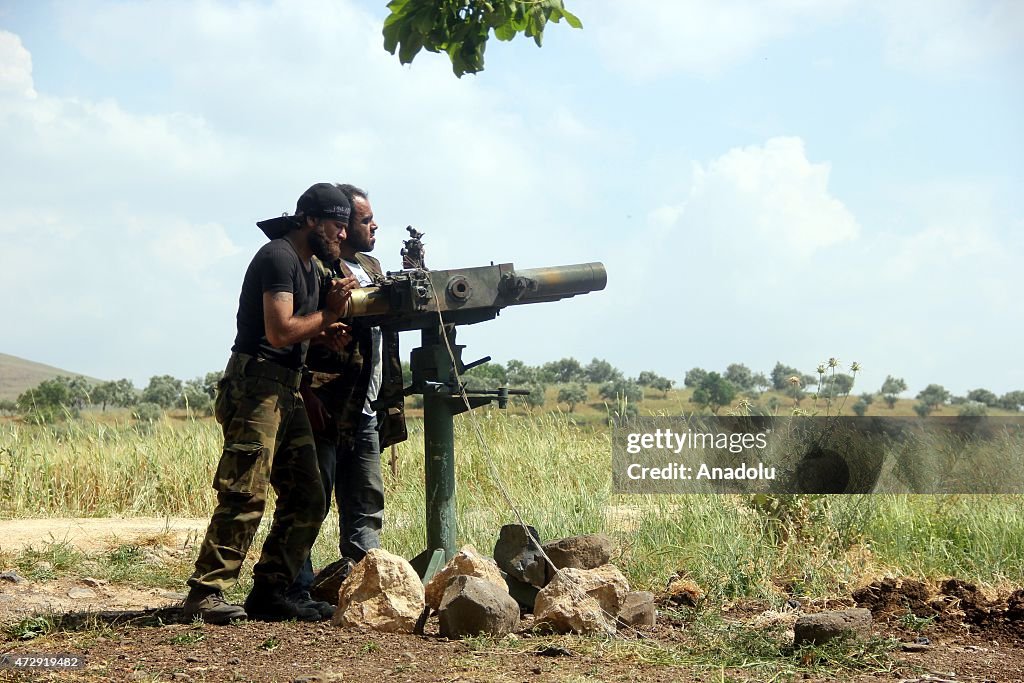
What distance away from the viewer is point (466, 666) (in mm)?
4266

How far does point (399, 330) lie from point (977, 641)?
3.31 m

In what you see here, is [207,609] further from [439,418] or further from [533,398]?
[533,398]

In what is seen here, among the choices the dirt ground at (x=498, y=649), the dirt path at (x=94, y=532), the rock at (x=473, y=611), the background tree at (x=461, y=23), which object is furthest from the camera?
the dirt path at (x=94, y=532)

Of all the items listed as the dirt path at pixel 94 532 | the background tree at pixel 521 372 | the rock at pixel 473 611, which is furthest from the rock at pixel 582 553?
the background tree at pixel 521 372

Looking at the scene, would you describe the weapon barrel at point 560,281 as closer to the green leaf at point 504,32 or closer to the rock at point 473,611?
the green leaf at point 504,32

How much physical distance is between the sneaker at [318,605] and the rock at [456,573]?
56 cm

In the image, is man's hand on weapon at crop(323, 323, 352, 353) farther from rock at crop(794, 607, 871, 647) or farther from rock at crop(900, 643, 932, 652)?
rock at crop(900, 643, 932, 652)

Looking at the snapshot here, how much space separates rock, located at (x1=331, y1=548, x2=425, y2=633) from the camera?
16.3 feet

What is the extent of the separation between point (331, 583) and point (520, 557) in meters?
1.11

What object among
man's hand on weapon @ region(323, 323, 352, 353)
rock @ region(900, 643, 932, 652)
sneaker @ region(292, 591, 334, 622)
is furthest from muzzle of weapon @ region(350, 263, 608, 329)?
rock @ region(900, 643, 932, 652)

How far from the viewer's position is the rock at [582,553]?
555cm

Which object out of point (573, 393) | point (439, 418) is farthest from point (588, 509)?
point (573, 393)

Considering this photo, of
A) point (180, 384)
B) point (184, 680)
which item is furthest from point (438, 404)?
point (180, 384)

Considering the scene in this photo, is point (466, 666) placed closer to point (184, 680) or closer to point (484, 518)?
point (184, 680)
